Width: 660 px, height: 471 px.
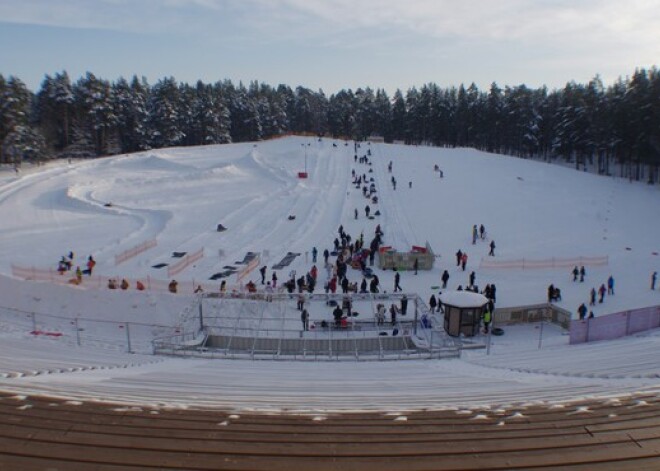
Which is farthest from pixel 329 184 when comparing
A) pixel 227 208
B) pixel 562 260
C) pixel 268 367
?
pixel 268 367

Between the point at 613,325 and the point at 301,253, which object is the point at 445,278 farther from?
the point at 301,253

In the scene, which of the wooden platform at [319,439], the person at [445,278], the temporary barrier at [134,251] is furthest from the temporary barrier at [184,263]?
the wooden platform at [319,439]

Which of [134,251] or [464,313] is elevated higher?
[134,251]

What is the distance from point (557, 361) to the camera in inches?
412

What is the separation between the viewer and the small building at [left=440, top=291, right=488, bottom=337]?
1494 centimetres

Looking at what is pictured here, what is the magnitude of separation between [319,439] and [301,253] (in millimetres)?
20224

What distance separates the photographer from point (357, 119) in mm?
95438

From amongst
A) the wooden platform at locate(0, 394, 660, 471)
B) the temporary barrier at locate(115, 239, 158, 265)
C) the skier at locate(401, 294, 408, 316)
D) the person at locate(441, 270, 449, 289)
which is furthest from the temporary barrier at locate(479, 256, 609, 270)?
the wooden platform at locate(0, 394, 660, 471)

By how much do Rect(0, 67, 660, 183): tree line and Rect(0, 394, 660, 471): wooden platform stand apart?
53.8m

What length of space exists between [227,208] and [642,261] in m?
25.7

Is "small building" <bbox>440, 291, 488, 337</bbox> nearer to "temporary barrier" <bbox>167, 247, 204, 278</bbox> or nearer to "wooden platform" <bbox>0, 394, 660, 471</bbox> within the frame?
"wooden platform" <bbox>0, 394, 660, 471</bbox>

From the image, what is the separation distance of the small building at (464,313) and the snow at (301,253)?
0.98 metres

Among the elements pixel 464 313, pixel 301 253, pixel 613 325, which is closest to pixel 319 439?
pixel 464 313

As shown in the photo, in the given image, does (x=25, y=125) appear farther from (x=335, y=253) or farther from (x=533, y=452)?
(x=533, y=452)
